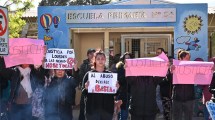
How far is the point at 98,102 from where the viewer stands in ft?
22.0

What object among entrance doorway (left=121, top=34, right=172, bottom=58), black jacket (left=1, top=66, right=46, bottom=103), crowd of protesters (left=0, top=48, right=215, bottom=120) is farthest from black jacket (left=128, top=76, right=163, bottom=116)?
entrance doorway (left=121, top=34, right=172, bottom=58)

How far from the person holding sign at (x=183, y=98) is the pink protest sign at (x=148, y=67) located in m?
0.63

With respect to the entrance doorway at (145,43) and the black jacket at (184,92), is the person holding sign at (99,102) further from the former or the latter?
the entrance doorway at (145,43)

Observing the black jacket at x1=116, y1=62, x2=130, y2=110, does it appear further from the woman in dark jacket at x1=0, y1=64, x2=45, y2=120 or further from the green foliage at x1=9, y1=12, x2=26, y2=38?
the green foliage at x1=9, y1=12, x2=26, y2=38

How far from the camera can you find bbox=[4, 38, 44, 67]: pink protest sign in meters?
7.35

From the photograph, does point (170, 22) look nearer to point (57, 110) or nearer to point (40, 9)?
point (40, 9)

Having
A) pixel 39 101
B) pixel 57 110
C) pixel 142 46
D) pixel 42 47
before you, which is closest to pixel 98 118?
pixel 57 110

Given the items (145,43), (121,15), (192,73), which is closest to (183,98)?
(192,73)

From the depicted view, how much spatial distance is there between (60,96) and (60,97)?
0.06ft

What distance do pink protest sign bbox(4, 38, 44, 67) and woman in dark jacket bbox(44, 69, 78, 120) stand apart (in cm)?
54

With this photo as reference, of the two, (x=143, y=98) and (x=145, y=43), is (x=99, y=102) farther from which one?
(x=145, y=43)

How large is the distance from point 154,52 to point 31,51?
6414mm

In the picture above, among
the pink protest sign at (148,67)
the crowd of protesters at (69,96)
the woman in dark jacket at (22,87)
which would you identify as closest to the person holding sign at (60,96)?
the crowd of protesters at (69,96)

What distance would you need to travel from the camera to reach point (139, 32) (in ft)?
43.6
